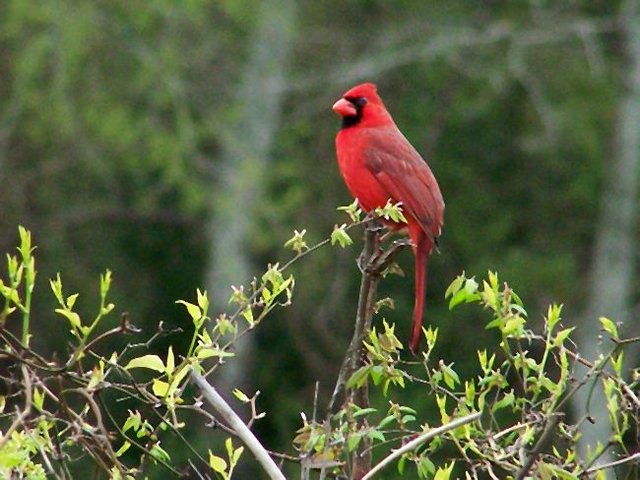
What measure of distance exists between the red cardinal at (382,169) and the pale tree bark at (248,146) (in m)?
8.30

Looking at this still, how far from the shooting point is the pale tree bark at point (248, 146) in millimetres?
13422

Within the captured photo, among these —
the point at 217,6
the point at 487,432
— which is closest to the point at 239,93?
the point at 217,6

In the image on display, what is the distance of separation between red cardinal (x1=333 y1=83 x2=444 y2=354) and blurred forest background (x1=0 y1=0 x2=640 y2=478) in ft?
25.2

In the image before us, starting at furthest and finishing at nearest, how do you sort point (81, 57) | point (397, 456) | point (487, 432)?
point (81, 57) → point (487, 432) → point (397, 456)

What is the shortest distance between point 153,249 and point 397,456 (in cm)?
1285

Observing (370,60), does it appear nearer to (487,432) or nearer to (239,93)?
(239,93)

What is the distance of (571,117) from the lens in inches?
558

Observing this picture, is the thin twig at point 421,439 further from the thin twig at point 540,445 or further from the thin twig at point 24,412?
the thin twig at point 24,412

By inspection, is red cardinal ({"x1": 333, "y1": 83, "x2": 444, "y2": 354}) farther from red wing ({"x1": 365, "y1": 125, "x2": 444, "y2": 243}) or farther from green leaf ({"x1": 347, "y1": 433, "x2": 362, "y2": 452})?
green leaf ({"x1": 347, "y1": 433, "x2": 362, "y2": 452})

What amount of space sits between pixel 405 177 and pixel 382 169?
0.29 ft

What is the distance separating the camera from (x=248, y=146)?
536 inches

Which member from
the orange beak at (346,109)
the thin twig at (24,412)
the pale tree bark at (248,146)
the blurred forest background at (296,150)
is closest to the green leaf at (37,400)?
the thin twig at (24,412)

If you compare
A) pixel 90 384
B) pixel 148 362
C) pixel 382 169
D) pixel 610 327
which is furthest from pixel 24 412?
pixel 382 169

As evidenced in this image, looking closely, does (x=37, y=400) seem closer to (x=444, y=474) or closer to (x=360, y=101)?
(x=444, y=474)
